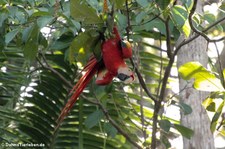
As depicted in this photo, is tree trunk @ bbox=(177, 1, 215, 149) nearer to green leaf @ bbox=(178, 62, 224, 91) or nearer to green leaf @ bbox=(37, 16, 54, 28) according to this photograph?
green leaf @ bbox=(178, 62, 224, 91)

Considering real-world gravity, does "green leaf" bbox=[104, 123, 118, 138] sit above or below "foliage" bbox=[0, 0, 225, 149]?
below

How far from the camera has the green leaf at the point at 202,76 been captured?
1.98m

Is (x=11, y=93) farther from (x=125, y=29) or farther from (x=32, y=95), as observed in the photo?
(x=125, y=29)

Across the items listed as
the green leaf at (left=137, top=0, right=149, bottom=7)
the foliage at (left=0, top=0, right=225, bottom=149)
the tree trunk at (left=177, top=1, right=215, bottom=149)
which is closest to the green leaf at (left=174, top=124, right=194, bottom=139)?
the foliage at (left=0, top=0, right=225, bottom=149)

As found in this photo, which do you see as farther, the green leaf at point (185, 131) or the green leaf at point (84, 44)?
the green leaf at point (185, 131)

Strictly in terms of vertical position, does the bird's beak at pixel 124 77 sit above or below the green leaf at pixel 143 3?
below

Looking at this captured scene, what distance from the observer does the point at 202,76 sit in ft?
6.53

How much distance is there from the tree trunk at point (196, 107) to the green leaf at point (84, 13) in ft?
3.28

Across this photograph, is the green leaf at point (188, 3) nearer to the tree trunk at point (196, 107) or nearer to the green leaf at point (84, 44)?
the green leaf at point (84, 44)

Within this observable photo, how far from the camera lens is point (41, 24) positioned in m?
1.78

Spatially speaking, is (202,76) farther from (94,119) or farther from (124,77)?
(94,119)

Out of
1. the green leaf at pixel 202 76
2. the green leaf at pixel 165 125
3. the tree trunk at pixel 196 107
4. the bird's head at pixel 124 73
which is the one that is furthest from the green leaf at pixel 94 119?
the bird's head at pixel 124 73

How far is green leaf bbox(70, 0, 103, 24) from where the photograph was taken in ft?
5.48

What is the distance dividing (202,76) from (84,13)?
52 centimetres
